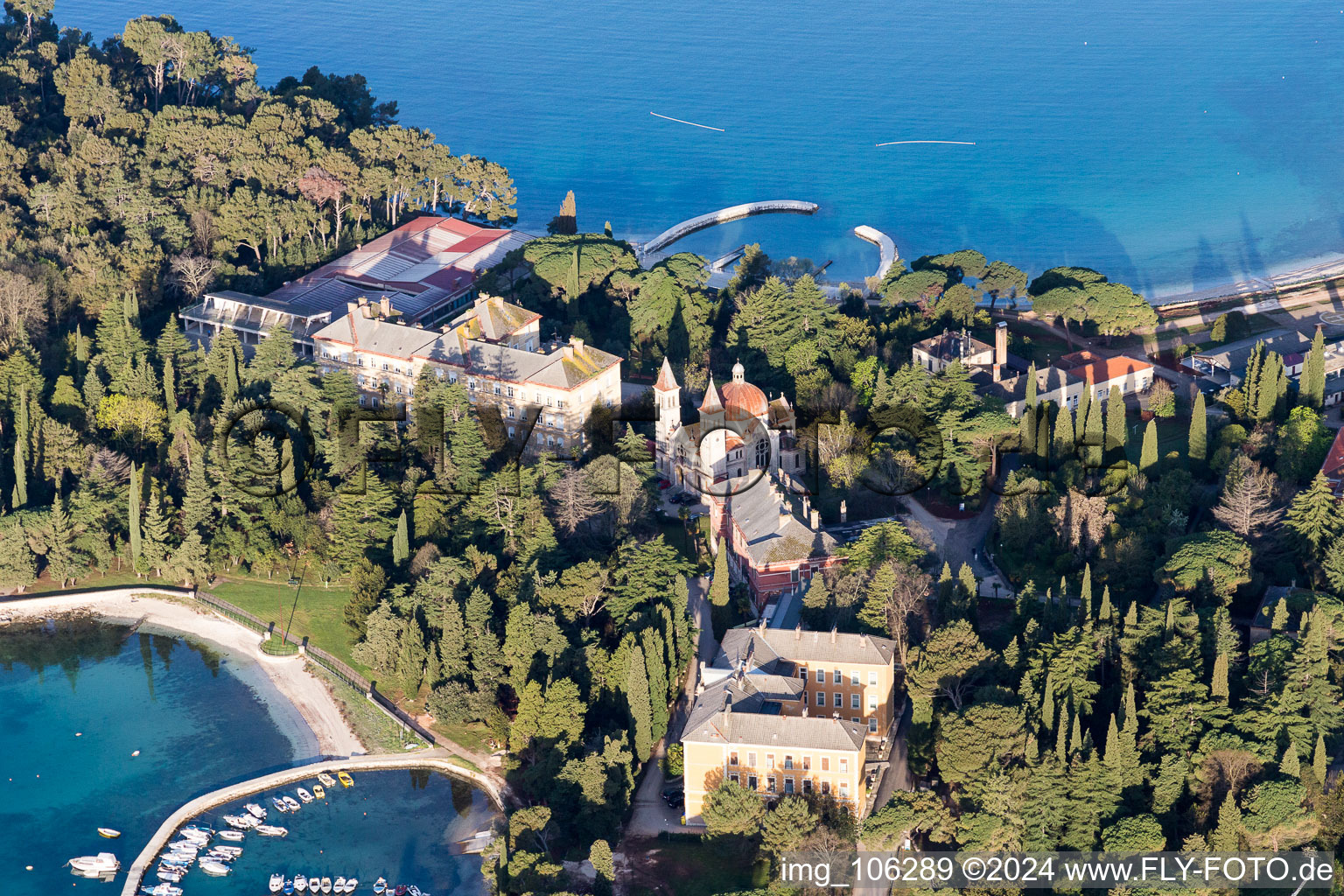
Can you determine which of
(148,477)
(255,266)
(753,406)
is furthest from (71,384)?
(753,406)

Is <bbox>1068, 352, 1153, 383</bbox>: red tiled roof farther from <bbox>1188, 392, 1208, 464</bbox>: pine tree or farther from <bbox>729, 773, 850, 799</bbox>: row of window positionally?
<bbox>729, 773, 850, 799</bbox>: row of window

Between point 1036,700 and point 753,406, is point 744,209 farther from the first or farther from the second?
point 1036,700

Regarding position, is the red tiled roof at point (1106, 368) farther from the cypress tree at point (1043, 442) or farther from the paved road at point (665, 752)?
the paved road at point (665, 752)

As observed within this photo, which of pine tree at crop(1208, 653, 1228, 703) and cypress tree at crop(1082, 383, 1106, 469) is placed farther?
cypress tree at crop(1082, 383, 1106, 469)

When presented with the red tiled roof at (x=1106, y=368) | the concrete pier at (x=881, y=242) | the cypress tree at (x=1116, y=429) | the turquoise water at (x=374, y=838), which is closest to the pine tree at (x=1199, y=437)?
the cypress tree at (x=1116, y=429)

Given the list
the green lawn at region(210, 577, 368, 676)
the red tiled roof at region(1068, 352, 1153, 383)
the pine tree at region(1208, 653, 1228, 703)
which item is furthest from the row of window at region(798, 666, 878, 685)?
the red tiled roof at region(1068, 352, 1153, 383)

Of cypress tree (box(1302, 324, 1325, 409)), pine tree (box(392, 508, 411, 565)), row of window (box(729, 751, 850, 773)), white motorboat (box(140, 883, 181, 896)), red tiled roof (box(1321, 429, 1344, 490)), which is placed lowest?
white motorboat (box(140, 883, 181, 896))
